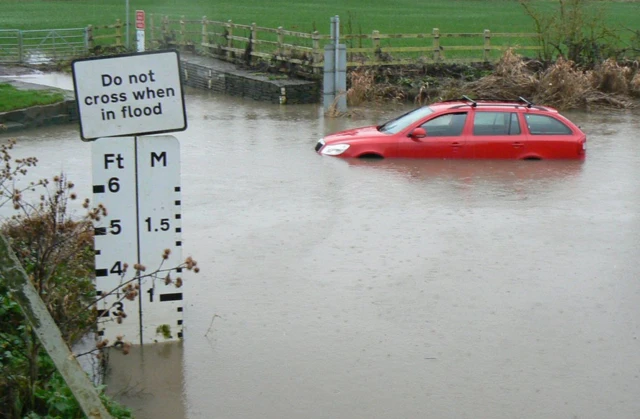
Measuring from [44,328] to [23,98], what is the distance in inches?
678

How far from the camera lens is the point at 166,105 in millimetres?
7973

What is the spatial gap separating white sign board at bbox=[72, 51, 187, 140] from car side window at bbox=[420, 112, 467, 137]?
379 inches

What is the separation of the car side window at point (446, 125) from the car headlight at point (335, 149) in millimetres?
1425

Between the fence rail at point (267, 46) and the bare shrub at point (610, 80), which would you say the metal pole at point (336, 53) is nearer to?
the fence rail at point (267, 46)

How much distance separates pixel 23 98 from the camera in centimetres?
2117

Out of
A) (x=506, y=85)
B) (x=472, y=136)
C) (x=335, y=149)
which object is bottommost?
(x=335, y=149)

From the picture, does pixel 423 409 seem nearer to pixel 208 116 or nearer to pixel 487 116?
pixel 487 116

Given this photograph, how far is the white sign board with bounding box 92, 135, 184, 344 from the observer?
7.91 metres

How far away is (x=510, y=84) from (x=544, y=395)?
19.4 meters

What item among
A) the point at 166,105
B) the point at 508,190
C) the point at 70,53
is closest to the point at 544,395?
the point at 166,105

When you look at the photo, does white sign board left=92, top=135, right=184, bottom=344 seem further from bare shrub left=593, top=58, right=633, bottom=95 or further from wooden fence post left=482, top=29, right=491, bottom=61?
wooden fence post left=482, top=29, right=491, bottom=61

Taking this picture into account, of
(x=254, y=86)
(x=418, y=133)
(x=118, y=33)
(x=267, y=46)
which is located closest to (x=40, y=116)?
(x=254, y=86)

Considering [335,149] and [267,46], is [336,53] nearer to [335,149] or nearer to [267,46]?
[335,149]

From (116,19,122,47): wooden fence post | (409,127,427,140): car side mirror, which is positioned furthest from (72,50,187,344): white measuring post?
(116,19,122,47): wooden fence post
